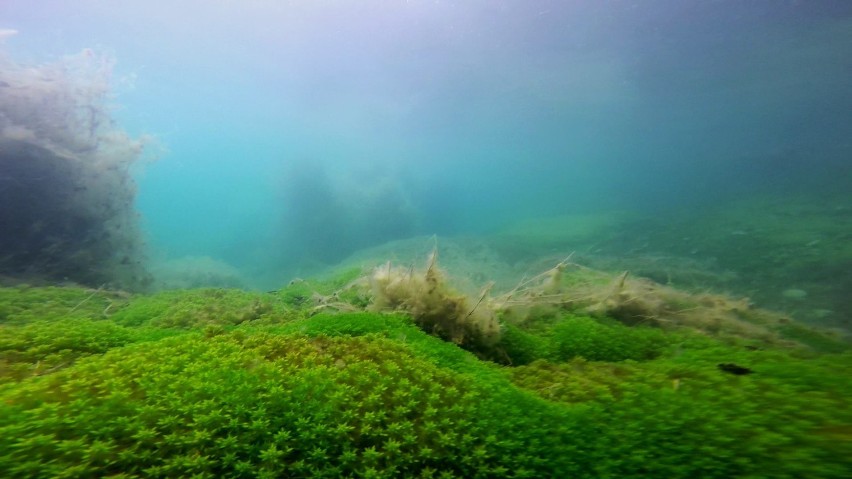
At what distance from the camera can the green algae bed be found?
2.25 metres

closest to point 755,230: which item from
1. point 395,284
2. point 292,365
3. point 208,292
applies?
point 395,284

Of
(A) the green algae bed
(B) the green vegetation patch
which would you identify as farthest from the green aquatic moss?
(B) the green vegetation patch

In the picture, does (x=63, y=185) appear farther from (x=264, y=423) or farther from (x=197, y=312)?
(x=264, y=423)

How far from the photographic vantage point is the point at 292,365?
322 cm

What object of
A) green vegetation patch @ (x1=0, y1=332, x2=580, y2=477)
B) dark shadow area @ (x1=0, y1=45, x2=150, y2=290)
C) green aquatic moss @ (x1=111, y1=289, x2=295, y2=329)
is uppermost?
dark shadow area @ (x1=0, y1=45, x2=150, y2=290)

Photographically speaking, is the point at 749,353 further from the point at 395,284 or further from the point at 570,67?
the point at 570,67

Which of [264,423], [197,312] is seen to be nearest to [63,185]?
[197,312]

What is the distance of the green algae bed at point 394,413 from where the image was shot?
2.25 metres

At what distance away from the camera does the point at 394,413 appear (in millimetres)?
2766

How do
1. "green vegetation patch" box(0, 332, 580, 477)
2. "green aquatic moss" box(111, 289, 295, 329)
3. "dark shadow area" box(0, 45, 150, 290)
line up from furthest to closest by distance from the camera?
1. "dark shadow area" box(0, 45, 150, 290)
2. "green aquatic moss" box(111, 289, 295, 329)
3. "green vegetation patch" box(0, 332, 580, 477)

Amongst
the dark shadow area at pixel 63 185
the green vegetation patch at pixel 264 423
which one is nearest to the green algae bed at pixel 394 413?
the green vegetation patch at pixel 264 423

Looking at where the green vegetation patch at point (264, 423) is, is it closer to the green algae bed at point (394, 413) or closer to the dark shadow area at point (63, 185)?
the green algae bed at point (394, 413)

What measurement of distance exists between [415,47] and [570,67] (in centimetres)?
1660

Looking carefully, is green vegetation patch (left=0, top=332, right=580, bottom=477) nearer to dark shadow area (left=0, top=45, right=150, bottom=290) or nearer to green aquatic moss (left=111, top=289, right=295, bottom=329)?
green aquatic moss (left=111, top=289, right=295, bottom=329)
